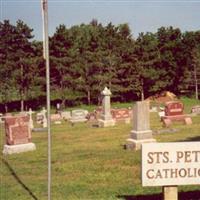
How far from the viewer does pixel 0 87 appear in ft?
186

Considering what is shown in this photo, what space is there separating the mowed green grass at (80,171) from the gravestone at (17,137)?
0.56 m

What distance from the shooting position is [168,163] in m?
7.53

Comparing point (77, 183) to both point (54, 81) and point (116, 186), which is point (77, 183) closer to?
point (116, 186)

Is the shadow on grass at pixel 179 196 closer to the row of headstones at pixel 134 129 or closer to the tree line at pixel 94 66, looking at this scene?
the row of headstones at pixel 134 129

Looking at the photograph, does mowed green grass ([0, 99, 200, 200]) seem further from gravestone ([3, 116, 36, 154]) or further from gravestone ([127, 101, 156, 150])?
gravestone ([127, 101, 156, 150])

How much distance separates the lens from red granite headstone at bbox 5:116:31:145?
19406mm

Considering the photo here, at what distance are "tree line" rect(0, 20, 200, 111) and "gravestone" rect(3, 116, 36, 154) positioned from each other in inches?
1411

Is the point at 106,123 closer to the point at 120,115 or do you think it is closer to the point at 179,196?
the point at 120,115

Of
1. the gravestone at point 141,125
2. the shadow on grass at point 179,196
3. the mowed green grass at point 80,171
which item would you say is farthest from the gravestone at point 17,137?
the shadow on grass at point 179,196

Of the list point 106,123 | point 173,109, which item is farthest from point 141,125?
point 173,109

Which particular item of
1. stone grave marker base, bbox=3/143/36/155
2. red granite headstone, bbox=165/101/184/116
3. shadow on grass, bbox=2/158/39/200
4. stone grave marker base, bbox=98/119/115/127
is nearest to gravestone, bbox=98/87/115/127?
stone grave marker base, bbox=98/119/115/127

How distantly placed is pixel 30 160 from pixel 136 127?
178 inches

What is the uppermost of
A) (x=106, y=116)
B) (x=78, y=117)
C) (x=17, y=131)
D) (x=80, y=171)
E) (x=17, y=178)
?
(x=106, y=116)

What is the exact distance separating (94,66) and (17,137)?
135 feet
